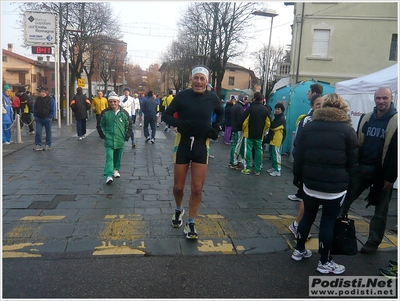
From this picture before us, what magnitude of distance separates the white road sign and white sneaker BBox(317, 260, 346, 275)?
1779cm

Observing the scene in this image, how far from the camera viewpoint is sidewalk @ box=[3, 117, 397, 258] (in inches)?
162

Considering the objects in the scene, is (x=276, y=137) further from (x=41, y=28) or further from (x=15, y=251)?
(x=41, y=28)

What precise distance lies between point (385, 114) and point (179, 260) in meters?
2.75

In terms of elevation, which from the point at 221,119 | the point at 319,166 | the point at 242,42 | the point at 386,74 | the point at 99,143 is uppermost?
the point at 242,42

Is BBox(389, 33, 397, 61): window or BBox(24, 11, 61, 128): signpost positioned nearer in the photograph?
BBox(24, 11, 61, 128): signpost

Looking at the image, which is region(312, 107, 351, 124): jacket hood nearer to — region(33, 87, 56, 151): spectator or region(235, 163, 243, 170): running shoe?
region(235, 163, 243, 170): running shoe

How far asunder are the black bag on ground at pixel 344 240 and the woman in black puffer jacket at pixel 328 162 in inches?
3.0

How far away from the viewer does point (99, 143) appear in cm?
1312

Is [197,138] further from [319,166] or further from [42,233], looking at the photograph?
[42,233]

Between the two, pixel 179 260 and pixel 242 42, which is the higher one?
pixel 242 42

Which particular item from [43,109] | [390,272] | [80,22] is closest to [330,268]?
[390,272]

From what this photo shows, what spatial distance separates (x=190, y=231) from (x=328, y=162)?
6.00 feet

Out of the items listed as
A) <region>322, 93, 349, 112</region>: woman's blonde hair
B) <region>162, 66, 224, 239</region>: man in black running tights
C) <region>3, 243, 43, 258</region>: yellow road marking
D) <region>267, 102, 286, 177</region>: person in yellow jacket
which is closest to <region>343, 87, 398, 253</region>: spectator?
<region>322, 93, 349, 112</region>: woman's blonde hair

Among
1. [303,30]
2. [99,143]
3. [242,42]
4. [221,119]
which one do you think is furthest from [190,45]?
[221,119]
